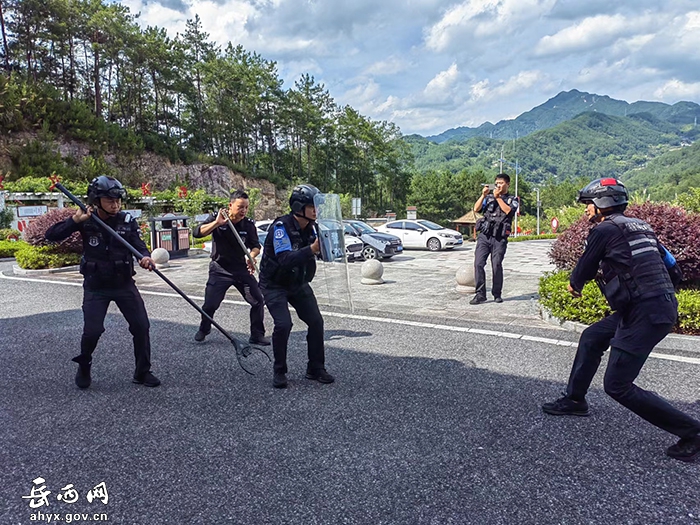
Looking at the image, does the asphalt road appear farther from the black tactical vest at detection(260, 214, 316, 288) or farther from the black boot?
the black tactical vest at detection(260, 214, 316, 288)

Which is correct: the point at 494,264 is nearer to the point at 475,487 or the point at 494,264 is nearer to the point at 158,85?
the point at 475,487

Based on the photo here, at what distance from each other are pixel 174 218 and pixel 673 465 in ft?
52.3

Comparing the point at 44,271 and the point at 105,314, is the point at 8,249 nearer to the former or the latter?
the point at 44,271

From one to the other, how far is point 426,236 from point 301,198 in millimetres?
17858

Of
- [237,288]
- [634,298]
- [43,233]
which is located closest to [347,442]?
[634,298]

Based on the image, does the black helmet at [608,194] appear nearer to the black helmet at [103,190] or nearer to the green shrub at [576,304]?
the green shrub at [576,304]

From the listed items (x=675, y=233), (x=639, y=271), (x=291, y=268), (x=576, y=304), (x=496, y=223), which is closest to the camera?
(x=639, y=271)

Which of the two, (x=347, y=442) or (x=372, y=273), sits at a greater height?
(x=372, y=273)

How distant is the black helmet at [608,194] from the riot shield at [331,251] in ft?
6.41

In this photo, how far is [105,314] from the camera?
4098mm

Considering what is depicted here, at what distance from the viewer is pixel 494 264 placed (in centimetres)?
767

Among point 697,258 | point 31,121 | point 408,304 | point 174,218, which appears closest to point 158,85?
point 31,121

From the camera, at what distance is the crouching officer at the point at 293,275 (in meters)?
3.88

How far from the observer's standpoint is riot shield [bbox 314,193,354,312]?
13.0ft
